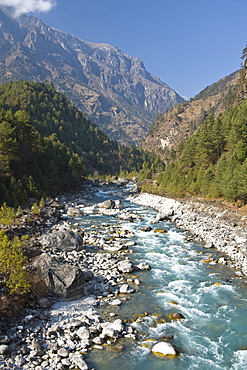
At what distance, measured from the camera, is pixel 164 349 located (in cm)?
1152

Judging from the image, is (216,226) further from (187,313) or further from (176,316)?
(176,316)

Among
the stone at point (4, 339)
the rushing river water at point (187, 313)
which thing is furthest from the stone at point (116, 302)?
the stone at point (4, 339)

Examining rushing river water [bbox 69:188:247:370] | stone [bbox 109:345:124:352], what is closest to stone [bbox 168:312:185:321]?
rushing river water [bbox 69:188:247:370]

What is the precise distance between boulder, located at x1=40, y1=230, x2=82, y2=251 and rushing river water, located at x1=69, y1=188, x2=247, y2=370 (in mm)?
6010

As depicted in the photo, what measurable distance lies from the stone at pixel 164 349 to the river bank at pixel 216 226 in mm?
11009

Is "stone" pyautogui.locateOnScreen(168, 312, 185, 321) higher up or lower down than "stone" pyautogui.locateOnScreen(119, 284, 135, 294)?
higher up

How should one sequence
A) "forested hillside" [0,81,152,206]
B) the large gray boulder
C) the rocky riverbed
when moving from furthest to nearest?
"forested hillside" [0,81,152,206], the large gray boulder, the rocky riverbed

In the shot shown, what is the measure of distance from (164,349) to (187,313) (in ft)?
12.8

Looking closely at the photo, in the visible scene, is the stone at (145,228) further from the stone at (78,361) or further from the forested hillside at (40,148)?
the stone at (78,361)

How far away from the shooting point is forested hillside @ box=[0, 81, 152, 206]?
43469mm

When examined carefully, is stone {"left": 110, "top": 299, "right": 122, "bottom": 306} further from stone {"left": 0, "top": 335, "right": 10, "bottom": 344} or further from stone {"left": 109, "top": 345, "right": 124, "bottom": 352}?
stone {"left": 0, "top": 335, "right": 10, "bottom": 344}

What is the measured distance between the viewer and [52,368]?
9.93 metres

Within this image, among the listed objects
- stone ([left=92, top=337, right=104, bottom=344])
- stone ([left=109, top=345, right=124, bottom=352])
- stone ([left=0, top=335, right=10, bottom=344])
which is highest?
stone ([left=0, top=335, right=10, bottom=344])

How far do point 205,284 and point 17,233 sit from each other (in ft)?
63.3
